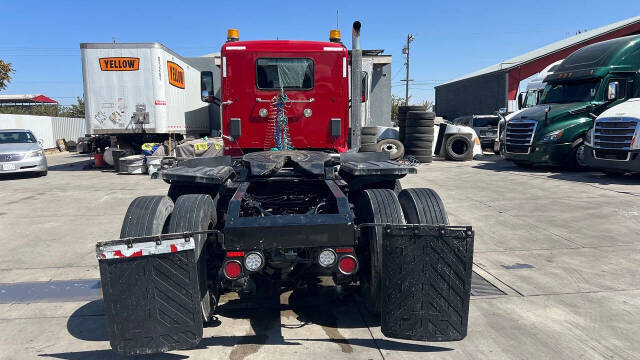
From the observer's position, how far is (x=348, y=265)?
323cm

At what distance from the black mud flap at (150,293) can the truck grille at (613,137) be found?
1160 cm

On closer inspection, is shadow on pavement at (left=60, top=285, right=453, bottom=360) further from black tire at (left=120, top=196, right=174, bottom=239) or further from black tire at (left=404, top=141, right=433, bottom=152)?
black tire at (left=404, top=141, right=433, bottom=152)

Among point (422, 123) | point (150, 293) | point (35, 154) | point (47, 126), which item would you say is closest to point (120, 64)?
point (35, 154)

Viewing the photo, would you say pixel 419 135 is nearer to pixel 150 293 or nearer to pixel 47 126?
pixel 150 293

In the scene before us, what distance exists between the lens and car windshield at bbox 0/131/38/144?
46.7 ft

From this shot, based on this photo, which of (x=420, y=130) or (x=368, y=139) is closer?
(x=368, y=139)

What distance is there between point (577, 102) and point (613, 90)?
37.3 inches

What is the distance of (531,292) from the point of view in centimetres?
437

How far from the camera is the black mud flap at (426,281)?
299cm

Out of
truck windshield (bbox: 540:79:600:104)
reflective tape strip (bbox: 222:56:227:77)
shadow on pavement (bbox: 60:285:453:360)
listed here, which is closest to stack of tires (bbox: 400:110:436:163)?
truck windshield (bbox: 540:79:600:104)

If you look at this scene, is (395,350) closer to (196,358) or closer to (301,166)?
(196,358)

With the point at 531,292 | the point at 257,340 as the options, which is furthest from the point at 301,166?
the point at 531,292

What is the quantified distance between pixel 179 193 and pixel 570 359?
3790mm

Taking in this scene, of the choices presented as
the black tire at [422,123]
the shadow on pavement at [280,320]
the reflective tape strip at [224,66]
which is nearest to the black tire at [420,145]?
the black tire at [422,123]
